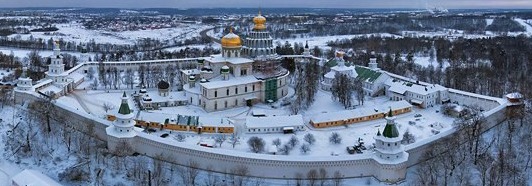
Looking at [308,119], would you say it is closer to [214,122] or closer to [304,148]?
[304,148]

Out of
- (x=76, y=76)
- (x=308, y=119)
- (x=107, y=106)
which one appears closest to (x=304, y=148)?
(x=308, y=119)

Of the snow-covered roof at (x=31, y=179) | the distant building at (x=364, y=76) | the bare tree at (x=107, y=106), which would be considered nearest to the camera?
the snow-covered roof at (x=31, y=179)

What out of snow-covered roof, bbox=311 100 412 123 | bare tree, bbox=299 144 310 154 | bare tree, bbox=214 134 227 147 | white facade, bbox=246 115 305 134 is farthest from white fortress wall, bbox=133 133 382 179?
snow-covered roof, bbox=311 100 412 123

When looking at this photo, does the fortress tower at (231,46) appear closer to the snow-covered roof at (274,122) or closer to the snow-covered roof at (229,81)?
the snow-covered roof at (229,81)

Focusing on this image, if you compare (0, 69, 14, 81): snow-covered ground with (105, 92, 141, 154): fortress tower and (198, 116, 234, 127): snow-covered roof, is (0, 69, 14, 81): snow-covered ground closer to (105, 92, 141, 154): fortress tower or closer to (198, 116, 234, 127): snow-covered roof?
(105, 92, 141, 154): fortress tower

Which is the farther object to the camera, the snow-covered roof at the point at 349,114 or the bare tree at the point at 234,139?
the snow-covered roof at the point at 349,114

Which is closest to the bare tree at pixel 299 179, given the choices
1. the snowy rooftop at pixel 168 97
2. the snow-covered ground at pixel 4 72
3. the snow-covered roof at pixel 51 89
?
the snowy rooftop at pixel 168 97

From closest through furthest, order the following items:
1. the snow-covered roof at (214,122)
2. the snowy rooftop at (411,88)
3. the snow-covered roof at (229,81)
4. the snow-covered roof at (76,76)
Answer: the snow-covered roof at (214,122)
the snow-covered roof at (229,81)
the snowy rooftop at (411,88)
the snow-covered roof at (76,76)
